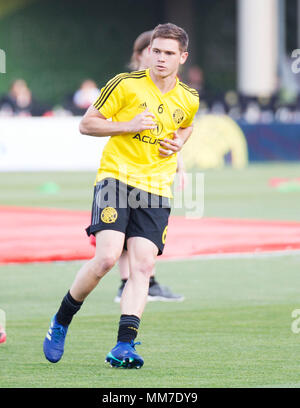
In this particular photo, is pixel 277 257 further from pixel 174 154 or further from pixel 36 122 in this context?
pixel 36 122

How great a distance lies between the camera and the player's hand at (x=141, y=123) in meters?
7.02

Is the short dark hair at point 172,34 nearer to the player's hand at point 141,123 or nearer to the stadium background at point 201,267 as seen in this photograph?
the player's hand at point 141,123

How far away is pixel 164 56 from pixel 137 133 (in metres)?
0.52

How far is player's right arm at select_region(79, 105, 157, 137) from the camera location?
277 inches

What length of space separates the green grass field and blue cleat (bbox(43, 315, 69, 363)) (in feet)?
0.26

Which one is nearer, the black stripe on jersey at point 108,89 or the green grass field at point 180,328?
the green grass field at point 180,328

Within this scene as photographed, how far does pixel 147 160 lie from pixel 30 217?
8653 mm

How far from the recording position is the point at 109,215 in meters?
7.05

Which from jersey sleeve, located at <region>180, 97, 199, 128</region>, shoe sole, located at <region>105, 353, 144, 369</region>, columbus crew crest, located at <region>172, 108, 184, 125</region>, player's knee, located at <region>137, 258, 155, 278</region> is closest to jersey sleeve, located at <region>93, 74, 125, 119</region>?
columbus crew crest, located at <region>172, 108, 184, 125</region>

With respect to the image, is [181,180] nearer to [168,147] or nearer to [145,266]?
[168,147]

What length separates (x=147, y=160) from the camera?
23.8ft

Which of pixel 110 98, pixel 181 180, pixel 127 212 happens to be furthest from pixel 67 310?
pixel 181 180

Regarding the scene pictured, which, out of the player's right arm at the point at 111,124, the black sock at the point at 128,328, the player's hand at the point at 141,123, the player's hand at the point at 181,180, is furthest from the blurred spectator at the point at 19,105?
the black sock at the point at 128,328
